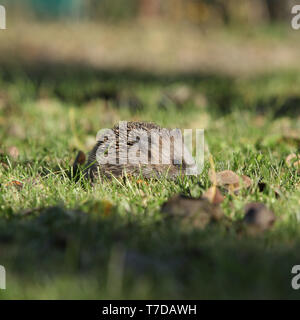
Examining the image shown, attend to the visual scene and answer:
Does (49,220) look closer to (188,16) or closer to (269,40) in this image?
(269,40)

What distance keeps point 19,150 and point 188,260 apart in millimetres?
2274

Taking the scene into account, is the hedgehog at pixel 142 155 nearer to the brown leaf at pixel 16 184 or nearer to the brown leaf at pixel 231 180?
the brown leaf at pixel 231 180

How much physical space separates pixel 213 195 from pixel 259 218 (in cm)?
35

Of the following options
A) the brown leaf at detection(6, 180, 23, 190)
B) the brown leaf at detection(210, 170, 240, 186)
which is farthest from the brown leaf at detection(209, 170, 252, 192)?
the brown leaf at detection(6, 180, 23, 190)

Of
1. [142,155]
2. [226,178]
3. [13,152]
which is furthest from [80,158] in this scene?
[226,178]

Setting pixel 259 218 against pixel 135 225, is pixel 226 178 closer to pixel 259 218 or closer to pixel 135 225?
pixel 259 218

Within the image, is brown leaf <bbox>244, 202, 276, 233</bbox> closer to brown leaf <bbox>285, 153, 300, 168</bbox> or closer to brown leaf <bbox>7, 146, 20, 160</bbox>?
brown leaf <bbox>285, 153, 300, 168</bbox>

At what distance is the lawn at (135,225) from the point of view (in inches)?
72.5

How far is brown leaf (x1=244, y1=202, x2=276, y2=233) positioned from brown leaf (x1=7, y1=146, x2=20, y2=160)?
6.42 ft

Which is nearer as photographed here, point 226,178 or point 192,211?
point 192,211

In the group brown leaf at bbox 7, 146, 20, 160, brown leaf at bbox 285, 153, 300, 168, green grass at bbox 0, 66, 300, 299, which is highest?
brown leaf at bbox 7, 146, 20, 160

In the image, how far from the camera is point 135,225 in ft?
7.61

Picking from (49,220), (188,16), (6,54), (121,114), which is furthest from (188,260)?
(188,16)

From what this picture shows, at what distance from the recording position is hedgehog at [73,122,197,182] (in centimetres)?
301
